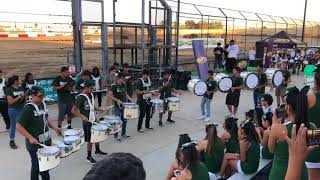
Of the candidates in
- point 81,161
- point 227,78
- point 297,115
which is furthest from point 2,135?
point 297,115

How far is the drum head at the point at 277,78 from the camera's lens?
37.7 feet

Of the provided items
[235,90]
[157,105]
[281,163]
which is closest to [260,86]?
[235,90]

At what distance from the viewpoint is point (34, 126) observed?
5.49 meters

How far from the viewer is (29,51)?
73.0ft

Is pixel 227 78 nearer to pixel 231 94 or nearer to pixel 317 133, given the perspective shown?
pixel 231 94

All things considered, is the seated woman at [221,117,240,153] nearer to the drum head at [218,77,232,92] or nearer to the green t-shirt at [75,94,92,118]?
the green t-shirt at [75,94,92,118]

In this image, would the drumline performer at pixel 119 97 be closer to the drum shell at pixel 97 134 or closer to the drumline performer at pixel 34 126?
the drum shell at pixel 97 134

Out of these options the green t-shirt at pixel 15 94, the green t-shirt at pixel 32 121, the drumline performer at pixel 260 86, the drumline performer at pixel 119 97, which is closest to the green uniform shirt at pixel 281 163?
the green t-shirt at pixel 32 121

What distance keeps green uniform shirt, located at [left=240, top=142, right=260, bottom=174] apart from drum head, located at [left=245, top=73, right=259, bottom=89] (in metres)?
5.90

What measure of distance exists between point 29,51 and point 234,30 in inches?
544

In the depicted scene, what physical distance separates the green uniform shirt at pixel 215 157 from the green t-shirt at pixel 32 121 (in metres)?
2.58

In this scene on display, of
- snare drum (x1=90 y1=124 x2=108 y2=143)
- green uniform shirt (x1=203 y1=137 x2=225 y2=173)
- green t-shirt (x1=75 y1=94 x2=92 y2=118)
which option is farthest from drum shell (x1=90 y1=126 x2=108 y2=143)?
green uniform shirt (x1=203 y1=137 x2=225 y2=173)

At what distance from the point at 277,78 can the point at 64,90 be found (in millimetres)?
6716

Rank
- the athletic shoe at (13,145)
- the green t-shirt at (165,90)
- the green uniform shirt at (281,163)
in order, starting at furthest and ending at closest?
the green t-shirt at (165,90) → the athletic shoe at (13,145) → the green uniform shirt at (281,163)
